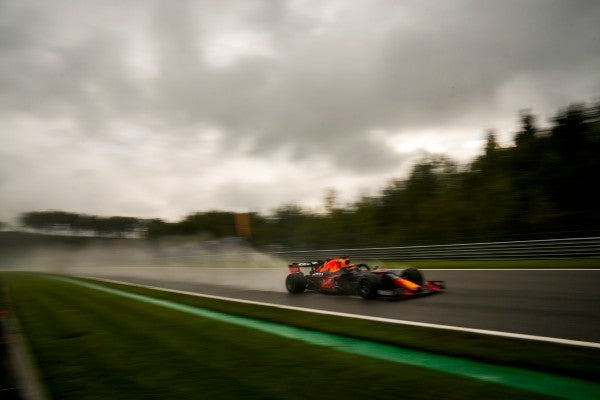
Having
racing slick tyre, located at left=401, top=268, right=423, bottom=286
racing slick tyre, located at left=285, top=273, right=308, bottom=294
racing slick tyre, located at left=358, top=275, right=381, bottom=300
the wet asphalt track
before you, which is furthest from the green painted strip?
racing slick tyre, located at left=285, top=273, right=308, bottom=294

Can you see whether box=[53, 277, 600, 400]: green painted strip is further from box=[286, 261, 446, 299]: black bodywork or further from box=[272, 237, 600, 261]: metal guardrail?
box=[272, 237, 600, 261]: metal guardrail

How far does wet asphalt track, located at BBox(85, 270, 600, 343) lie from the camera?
240 inches

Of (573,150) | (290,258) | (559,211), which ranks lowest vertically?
(290,258)

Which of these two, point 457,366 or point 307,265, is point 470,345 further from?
point 307,265

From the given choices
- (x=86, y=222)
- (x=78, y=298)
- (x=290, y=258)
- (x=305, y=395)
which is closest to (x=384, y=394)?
(x=305, y=395)

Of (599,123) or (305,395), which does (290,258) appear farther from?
(305,395)

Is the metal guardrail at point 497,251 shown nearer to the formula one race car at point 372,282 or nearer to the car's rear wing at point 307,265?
the formula one race car at point 372,282

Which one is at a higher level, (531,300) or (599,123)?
(599,123)

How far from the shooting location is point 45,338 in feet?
24.9

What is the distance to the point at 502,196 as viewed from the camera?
951 inches

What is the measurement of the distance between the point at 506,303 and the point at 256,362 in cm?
498

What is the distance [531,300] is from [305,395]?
18.1 ft

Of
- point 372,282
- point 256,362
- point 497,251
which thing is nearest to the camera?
point 256,362

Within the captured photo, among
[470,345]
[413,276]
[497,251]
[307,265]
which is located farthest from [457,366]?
[497,251]
